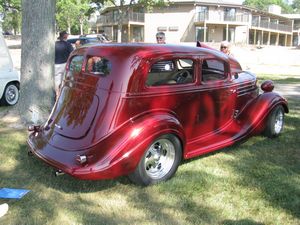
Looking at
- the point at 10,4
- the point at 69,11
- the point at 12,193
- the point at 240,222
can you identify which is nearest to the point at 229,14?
the point at 69,11

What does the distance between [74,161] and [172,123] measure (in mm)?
1196

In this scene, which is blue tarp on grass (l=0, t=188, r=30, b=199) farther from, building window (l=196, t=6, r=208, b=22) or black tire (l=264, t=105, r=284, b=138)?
building window (l=196, t=6, r=208, b=22)

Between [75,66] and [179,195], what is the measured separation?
211 centimetres

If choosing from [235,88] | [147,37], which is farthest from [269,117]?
[147,37]

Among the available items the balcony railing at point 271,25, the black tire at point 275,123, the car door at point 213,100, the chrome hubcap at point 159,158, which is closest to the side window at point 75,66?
the chrome hubcap at point 159,158

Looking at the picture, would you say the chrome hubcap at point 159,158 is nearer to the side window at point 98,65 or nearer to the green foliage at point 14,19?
the side window at point 98,65

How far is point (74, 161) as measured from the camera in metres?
4.46

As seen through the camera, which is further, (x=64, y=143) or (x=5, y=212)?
(x=64, y=143)

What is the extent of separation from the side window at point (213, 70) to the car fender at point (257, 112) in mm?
715

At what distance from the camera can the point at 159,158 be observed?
498cm

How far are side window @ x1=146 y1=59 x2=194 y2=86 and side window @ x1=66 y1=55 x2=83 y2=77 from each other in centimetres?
92

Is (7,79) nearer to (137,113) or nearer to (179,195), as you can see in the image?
(137,113)

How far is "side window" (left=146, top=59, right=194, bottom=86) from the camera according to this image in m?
5.18

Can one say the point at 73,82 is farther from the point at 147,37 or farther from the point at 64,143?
the point at 147,37
